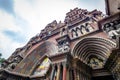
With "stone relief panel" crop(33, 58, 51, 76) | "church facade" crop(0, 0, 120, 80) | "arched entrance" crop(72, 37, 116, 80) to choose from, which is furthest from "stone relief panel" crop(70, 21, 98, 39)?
"stone relief panel" crop(33, 58, 51, 76)

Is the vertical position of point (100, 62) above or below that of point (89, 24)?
below

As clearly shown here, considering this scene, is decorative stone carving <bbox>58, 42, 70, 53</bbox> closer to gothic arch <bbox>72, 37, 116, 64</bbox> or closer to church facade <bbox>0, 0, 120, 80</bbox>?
church facade <bbox>0, 0, 120, 80</bbox>

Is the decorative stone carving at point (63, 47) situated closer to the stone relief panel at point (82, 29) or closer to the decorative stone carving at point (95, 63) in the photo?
the stone relief panel at point (82, 29)

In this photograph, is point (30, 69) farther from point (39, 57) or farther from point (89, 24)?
point (89, 24)

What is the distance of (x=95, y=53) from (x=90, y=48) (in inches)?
18.6

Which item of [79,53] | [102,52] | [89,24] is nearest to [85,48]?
[79,53]

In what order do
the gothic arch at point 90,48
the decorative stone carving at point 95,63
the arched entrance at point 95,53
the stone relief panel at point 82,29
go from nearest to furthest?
the arched entrance at point 95,53 < the gothic arch at point 90,48 < the decorative stone carving at point 95,63 < the stone relief panel at point 82,29

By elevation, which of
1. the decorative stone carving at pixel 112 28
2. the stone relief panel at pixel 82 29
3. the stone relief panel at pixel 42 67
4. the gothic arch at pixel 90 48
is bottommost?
the stone relief panel at pixel 42 67

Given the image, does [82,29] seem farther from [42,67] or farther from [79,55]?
[42,67]

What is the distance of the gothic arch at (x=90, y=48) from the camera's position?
864 cm

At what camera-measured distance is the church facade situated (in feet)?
25.1

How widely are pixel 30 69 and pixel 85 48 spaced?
20.7 ft

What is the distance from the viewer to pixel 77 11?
47.0 feet

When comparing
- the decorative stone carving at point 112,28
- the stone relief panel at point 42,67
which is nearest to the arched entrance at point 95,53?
the decorative stone carving at point 112,28
